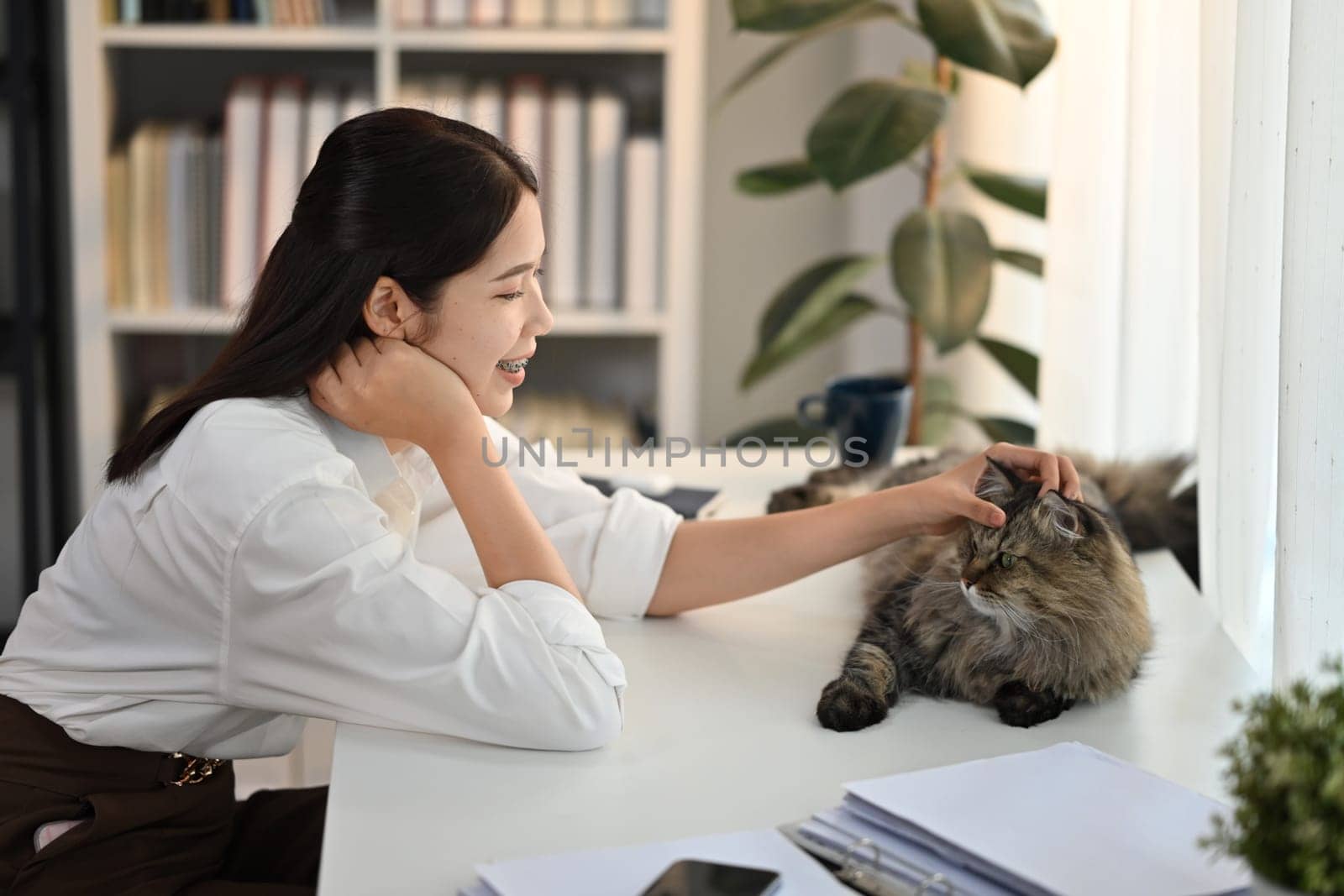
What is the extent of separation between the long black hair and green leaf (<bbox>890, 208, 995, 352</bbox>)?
1.09 meters

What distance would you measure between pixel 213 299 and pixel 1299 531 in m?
2.05

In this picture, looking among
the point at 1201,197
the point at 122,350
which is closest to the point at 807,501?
the point at 1201,197

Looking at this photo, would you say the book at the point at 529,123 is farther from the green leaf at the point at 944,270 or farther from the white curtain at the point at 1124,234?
the white curtain at the point at 1124,234

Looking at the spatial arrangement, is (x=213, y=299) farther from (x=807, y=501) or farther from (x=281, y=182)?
(x=807, y=501)

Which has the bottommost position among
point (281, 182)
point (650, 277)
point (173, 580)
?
point (173, 580)

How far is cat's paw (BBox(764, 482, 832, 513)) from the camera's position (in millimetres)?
1581

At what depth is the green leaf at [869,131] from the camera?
1959 mm

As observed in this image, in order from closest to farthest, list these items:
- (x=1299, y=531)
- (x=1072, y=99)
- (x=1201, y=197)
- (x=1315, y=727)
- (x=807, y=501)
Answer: (x=1315, y=727) < (x=1299, y=531) < (x=1201, y=197) < (x=807, y=501) < (x=1072, y=99)

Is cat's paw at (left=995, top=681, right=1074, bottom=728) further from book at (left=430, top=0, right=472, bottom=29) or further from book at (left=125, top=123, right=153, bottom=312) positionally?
book at (left=125, top=123, right=153, bottom=312)

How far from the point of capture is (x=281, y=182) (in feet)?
8.04

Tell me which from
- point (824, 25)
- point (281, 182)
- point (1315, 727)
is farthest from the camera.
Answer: point (281, 182)

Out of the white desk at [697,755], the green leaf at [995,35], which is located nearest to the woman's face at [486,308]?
the white desk at [697,755]

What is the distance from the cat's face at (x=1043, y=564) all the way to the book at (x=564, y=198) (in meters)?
1.49

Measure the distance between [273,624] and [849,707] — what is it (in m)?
0.44
